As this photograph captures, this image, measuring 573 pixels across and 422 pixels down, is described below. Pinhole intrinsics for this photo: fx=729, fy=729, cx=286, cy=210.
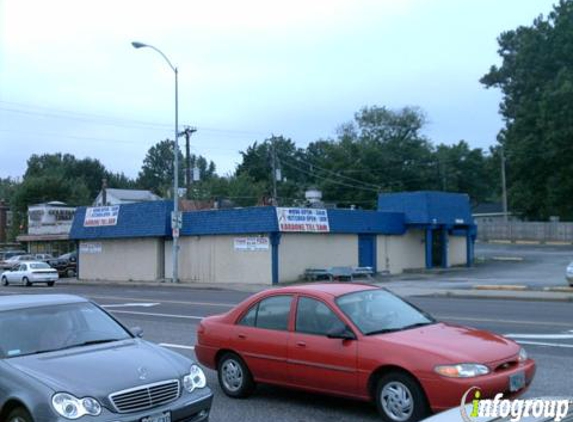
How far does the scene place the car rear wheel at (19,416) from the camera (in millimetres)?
6066

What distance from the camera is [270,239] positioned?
35.3 m

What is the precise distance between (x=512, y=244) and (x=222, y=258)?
37.8m

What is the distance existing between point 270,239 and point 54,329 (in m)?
28.1

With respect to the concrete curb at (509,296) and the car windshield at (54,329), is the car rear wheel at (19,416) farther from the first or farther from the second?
the concrete curb at (509,296)

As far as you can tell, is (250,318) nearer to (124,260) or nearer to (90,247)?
(124,260)

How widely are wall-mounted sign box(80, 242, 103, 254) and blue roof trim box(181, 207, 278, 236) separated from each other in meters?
7.91

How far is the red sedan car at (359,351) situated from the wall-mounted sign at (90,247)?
36559 millimetres

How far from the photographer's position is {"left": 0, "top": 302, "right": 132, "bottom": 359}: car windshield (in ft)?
22.8

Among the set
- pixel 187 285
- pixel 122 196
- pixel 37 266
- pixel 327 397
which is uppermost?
pixel 122 196

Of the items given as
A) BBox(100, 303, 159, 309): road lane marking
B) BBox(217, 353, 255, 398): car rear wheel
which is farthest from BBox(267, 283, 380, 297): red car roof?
BBox(100, 303, 159, 309): road lane marking

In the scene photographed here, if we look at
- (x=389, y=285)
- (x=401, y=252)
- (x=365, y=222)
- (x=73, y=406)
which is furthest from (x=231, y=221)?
(x=73, y=406)

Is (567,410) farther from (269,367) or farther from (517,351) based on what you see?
(269,367)

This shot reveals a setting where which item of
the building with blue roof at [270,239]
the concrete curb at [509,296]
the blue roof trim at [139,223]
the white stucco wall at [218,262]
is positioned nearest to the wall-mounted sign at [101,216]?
the building with blue roof at [270,239]

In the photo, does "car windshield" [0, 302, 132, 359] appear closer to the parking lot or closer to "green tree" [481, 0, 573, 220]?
the parking lot
